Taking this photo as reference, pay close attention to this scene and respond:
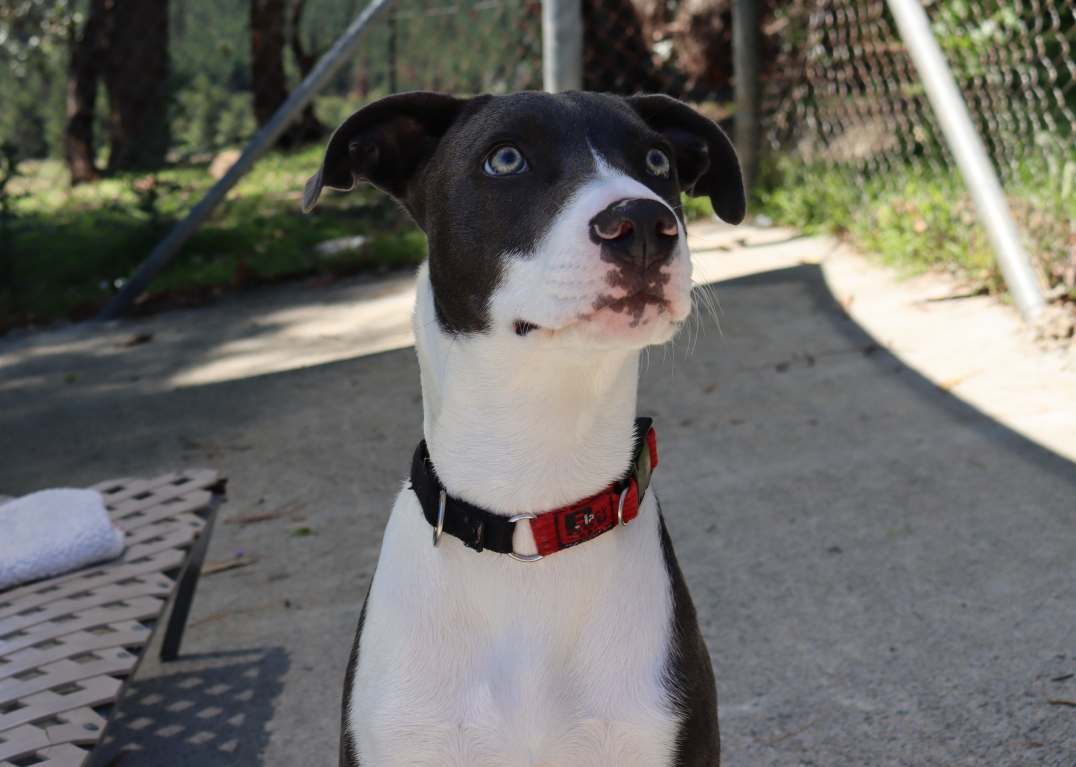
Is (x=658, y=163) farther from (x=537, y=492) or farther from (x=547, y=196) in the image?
(x=537, y=492)

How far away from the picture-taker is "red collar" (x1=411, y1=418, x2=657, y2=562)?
1762 millimetres

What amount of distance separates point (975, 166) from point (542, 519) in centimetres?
351

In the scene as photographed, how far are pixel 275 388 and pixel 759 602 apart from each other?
107 inches

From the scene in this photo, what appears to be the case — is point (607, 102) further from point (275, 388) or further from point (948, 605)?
point (275, 388)

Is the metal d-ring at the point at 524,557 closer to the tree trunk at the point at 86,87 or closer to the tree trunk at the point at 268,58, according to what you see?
the tree trunk at the point at 268,58

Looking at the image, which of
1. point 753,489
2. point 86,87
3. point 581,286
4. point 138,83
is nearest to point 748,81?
point 753,489

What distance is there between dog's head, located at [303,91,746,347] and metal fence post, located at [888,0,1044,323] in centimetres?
249

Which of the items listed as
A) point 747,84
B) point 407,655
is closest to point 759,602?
point 407,655

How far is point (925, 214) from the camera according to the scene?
529 centimetres

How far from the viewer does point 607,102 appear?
204 cm

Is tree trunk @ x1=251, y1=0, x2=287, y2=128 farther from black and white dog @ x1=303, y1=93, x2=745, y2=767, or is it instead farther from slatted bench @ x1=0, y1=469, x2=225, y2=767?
black and white dog @ x1=303, y1=93, x2=745, y2=767

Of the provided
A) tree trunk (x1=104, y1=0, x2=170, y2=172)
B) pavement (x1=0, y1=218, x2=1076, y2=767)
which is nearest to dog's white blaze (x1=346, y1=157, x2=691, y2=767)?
pavement (x1=0, y1=218, x2=1076, y2=767)

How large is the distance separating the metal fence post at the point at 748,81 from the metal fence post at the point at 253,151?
8.23 ft

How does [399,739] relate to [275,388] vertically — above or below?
above
